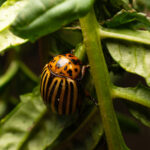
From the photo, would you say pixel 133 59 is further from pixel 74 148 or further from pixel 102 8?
pixel 74 148

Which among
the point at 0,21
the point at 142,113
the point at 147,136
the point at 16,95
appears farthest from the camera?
the point at 147,136

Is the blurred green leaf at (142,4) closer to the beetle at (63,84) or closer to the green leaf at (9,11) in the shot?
the beetle at (63,84)

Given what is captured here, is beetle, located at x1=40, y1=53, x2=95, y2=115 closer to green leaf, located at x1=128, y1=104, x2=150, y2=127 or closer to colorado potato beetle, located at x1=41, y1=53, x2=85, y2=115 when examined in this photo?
colorado potato beetle, located at x1=41, y1=53, x2=85, y2=115

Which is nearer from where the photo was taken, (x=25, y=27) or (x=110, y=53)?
(x=25, y=27)

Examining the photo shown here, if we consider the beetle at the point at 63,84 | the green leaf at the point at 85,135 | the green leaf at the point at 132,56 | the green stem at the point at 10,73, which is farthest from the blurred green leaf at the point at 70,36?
the green stem at the point at 10,73

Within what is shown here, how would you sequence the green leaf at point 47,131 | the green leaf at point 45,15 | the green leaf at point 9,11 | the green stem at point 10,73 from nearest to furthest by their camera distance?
1. the green leaf at point 45,15
2. the green leaf at point 9,11
3. the green leaf at point 47,131
4. the green stem at point 10,73

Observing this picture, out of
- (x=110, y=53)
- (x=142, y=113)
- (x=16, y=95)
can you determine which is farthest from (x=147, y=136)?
(x=110, y=53)

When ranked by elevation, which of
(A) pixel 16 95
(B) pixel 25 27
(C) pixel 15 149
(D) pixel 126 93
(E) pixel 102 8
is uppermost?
(B) pixel 25 27
